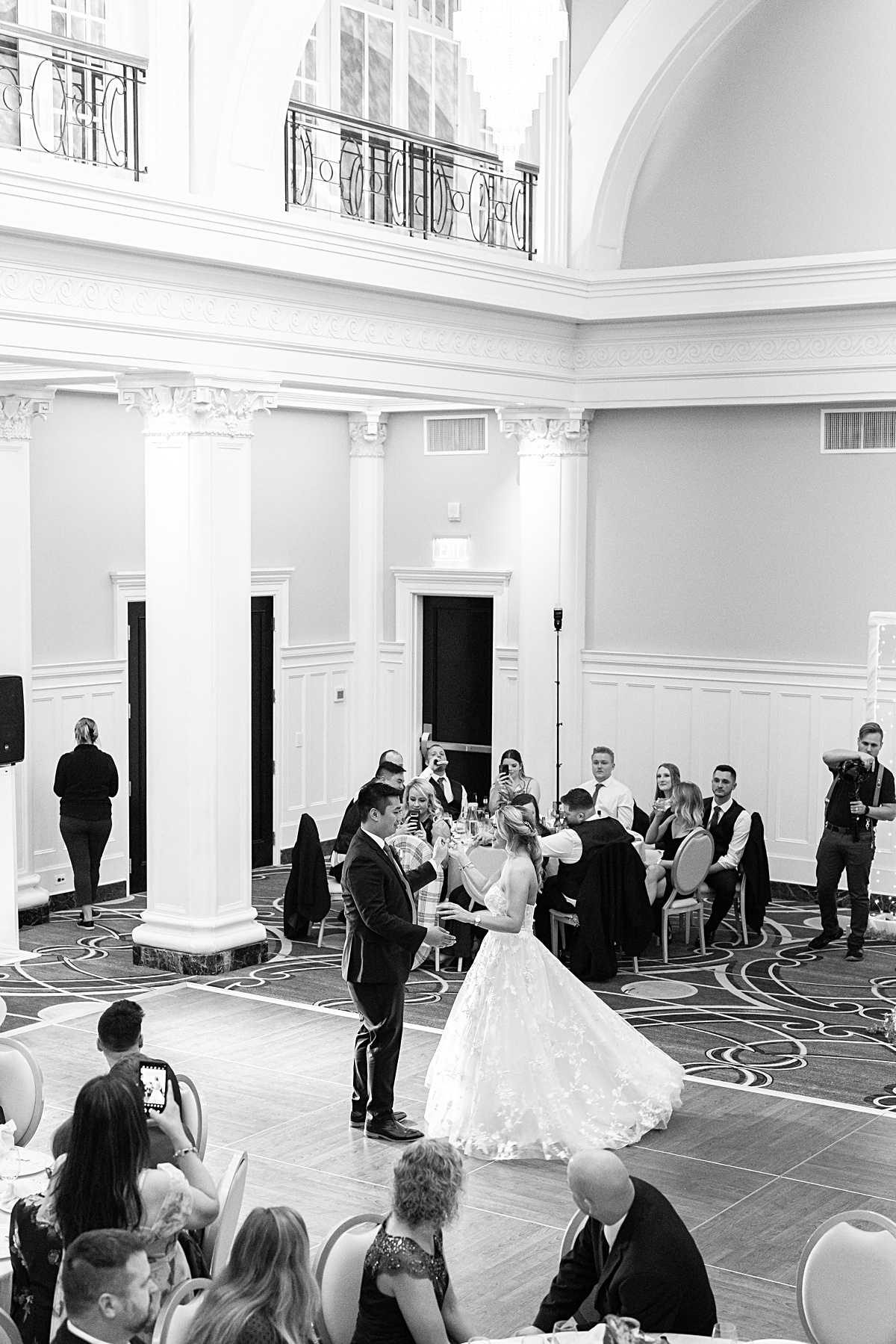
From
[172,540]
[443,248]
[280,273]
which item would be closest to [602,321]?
[443,248]

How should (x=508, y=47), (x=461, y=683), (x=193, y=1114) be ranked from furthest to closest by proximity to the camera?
1. (x=461, y=683)
2. (x=508, y=47)
3. (x=193, y=1114)

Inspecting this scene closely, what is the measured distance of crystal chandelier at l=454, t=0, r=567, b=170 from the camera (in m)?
7.70

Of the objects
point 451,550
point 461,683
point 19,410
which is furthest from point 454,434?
point 19,410

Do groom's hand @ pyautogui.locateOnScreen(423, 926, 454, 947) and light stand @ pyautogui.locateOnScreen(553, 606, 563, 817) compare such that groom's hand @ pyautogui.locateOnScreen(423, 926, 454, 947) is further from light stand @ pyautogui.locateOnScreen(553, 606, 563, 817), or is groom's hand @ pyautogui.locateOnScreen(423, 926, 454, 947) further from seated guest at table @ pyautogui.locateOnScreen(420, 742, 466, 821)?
light stand @ pyautogui.locateOnScreen(553, 606, 563, 817)

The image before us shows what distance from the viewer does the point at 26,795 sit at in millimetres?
12289

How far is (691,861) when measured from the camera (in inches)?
431

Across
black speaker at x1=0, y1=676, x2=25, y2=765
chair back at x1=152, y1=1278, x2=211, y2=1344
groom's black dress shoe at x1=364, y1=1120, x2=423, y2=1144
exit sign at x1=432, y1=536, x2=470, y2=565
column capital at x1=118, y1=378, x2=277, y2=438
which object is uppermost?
column capital at x1=118, y1=378, x2=277, y2=438

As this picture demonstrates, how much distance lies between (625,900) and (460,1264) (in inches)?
185

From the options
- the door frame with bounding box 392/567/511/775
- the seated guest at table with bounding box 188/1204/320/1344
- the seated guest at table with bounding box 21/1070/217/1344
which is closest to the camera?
the seated guest at table with bounding box 188/1204/320/1344

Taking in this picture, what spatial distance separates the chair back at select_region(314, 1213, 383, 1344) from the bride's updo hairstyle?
124 inches

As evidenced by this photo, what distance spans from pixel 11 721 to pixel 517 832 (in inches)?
193

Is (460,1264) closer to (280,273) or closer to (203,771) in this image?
(203,771)

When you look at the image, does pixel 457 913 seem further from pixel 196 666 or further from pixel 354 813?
pixel 354 813

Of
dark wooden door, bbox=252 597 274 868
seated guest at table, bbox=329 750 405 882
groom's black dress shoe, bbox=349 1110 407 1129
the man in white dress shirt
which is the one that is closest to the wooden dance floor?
groom's black dress shoe, bbox=349 1110 407 1129
